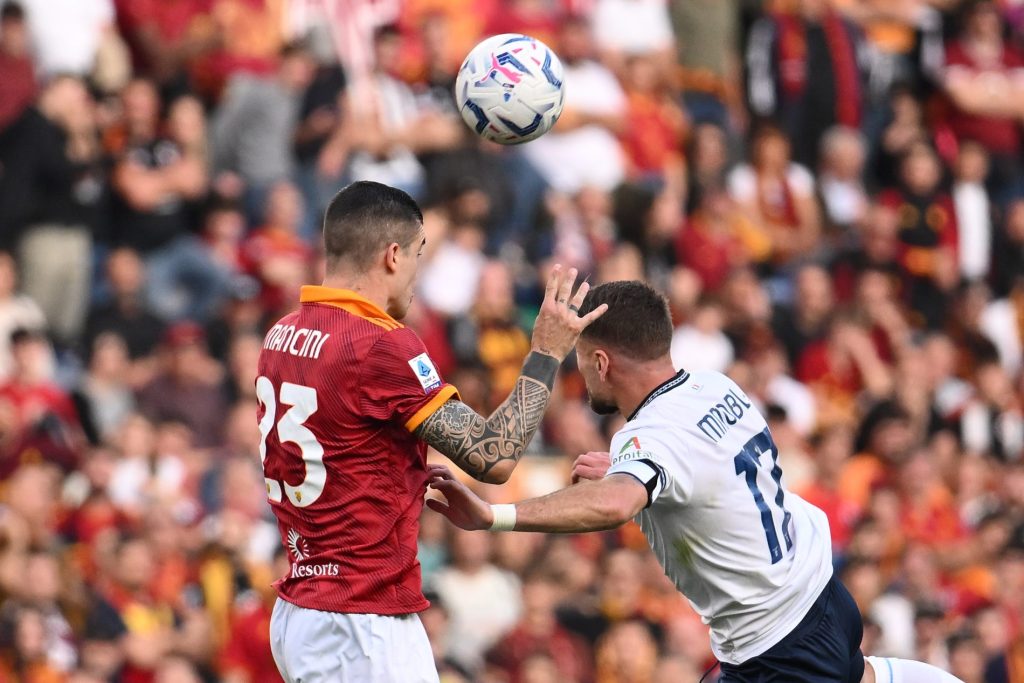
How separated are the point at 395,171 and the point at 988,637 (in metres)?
6.45

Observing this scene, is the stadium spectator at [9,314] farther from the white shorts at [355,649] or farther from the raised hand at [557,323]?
the raised hand at [557,323]

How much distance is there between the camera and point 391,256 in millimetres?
6871

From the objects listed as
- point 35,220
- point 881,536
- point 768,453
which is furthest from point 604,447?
point 768,453

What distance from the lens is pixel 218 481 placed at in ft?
43.0

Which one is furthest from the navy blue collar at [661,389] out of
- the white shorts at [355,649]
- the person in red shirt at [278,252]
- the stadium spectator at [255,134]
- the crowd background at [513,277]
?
the stadium spectator at [255,134]

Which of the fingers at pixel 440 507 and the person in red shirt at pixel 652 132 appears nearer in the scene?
the fingers at pixel 440 507

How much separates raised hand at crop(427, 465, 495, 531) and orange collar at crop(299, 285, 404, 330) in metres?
0.63

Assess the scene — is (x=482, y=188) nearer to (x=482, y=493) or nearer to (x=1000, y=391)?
(x=482, y=493)

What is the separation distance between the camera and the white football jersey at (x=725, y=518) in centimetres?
720

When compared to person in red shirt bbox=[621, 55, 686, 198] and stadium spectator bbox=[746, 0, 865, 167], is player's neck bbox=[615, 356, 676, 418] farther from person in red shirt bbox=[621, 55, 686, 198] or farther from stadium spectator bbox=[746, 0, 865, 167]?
stadium spectator bbox=[746, 0, 865, 167]

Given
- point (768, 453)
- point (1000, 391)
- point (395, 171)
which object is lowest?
point (1000, 391)

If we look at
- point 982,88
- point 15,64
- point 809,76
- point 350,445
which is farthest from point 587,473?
point 982,88

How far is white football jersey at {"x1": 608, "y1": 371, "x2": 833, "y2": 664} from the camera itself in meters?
7.20

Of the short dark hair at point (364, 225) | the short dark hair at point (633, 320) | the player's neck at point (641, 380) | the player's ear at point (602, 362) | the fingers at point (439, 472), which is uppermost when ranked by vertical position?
the short dark hair at point (364, 225)
